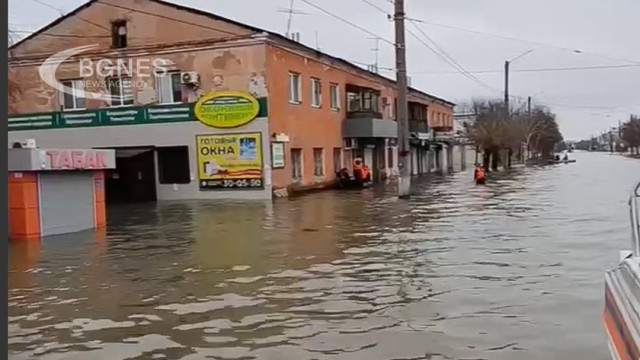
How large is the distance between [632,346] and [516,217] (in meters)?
14.6

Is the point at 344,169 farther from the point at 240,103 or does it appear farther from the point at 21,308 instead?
the point at 21,308

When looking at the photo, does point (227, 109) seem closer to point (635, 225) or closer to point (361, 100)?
point (361, 100)

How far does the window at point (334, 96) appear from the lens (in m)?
35.8

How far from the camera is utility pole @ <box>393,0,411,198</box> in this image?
1044 inches

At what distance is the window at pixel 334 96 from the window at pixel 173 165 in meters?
8.85

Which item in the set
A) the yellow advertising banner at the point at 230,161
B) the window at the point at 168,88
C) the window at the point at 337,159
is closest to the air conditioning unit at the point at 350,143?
the window at the point at 337,159

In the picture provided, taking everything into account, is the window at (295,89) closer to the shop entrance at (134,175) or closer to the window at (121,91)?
the shop entrance at (134,175)

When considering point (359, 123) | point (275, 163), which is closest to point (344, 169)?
point (359, 123)

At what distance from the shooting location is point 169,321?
24.6ft

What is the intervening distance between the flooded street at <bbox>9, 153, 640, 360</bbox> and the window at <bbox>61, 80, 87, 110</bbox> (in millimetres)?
15329

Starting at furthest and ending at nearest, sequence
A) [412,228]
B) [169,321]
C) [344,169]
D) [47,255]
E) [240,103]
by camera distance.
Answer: [344,169] → [240,103] → [412,228] → [47,255] → [169,321]

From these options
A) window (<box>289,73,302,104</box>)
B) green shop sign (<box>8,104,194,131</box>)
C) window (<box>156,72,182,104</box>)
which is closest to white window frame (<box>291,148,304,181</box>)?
window (<box>289,73,302,104</box>)

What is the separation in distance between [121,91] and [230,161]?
591 cm

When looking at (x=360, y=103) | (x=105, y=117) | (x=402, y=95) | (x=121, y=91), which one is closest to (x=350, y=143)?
(x=360, y=103)
